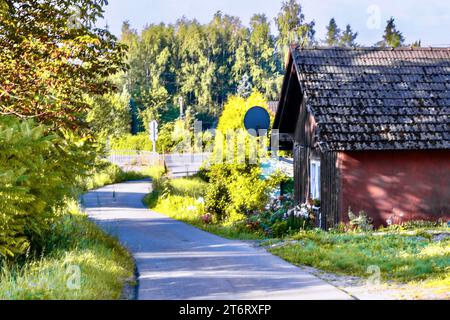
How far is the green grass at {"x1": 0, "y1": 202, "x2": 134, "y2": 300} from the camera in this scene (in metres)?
9.25

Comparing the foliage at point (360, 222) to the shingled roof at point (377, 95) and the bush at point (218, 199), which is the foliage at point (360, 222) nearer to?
the shingled roof at point (377, 95)

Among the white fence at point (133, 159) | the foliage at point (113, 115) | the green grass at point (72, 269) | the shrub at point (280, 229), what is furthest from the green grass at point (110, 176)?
the green grass at point (72, 269)

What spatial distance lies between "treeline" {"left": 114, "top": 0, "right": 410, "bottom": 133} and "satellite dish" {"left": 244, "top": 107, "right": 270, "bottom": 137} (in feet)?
139

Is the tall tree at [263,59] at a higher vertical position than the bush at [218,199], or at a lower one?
higher

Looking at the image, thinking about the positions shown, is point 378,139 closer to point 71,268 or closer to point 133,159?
point 71,268

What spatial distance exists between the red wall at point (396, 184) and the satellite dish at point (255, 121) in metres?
8.12

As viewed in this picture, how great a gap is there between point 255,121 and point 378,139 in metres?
9.76

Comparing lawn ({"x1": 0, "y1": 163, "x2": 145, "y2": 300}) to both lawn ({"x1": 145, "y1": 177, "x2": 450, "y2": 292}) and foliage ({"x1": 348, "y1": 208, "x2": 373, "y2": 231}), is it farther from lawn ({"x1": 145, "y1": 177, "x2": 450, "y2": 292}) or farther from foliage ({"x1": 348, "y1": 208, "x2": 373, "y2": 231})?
foliage ({"x1": 348, "y1": 208, "x2": 373, "y2": 231})

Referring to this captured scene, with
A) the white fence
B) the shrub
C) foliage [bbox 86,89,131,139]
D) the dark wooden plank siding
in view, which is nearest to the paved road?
the shrub

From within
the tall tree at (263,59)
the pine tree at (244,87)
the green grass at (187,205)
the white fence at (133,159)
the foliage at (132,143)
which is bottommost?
the green grass at (187,205)

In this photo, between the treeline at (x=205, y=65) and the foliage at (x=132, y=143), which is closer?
the foliage at (x=132, y=143)

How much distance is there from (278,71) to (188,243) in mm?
66460

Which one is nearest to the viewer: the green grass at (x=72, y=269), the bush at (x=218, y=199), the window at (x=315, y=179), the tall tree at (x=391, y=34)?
the green grass at (x=72, y=269)

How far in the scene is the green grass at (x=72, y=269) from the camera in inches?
364
